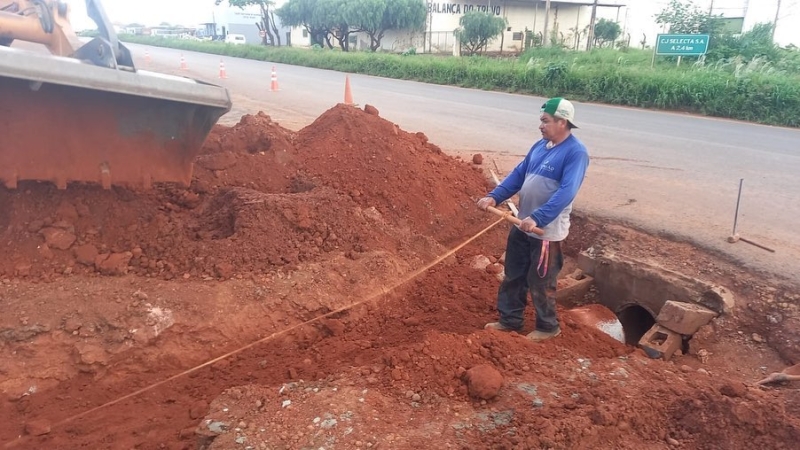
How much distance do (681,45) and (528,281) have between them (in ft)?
53.3

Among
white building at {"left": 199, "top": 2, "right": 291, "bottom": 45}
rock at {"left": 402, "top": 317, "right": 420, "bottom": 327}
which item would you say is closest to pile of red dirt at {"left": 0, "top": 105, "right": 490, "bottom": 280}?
rock at {"left": 402, "top": 317, "right": 420, "bottom": 327}

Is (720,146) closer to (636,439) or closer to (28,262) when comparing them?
(636,439)

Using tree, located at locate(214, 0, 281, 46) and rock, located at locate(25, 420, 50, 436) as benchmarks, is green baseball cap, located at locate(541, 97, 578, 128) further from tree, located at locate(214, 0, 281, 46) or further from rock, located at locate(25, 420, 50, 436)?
tree, located at locate(214, 0, 281, 46)

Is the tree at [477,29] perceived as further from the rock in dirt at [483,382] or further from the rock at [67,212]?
the rock in dirt at [483,382]

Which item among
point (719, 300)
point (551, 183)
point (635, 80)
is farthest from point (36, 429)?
point (635, 80)

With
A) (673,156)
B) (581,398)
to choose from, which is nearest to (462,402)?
(581,398)

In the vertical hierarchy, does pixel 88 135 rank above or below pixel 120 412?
above

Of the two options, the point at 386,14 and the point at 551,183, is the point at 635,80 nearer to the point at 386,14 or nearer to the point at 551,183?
the point at 551,183

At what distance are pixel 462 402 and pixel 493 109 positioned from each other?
1146 cm

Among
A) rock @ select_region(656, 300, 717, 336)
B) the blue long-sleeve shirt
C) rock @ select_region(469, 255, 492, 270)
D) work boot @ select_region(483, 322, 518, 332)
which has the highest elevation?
the blue long-sleeve shirt

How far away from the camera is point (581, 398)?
3.08 metres

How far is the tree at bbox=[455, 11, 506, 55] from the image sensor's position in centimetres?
3077

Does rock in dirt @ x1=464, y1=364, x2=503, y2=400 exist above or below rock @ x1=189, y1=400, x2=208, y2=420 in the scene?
above

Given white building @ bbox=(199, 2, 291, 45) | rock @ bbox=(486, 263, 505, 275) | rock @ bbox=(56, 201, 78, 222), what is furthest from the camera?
white building @ bbox=(199, 2, 291, 45)
